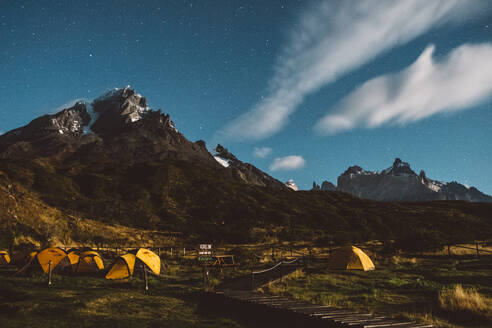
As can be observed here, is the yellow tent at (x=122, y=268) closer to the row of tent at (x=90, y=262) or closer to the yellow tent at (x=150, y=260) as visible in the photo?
the row of tent at (x=90, y=262)

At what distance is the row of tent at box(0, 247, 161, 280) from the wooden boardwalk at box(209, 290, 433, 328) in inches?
275

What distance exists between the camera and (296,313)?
9.11 m

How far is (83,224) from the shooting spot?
4616 cm

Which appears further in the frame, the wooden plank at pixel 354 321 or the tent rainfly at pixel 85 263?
the tent rainfly at pixel 85 263

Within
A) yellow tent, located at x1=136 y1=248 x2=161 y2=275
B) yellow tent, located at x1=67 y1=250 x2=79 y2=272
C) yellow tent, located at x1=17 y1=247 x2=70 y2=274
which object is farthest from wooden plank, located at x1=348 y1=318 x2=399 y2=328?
yellow tent, located at x1=17 y1=247 x2=70 y2=274

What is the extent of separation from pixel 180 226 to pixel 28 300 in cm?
4783

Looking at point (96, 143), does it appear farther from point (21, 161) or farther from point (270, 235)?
point (270, 235)

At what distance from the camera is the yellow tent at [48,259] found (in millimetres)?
17803

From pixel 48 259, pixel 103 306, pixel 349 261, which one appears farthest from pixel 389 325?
pixel 48 259

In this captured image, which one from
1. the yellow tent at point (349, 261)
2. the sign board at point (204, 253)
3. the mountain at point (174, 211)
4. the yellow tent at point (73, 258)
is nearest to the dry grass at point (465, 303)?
the yellow tent at point (349, 261)

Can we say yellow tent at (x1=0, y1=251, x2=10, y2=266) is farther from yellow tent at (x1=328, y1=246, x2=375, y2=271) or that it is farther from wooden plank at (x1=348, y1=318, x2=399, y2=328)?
wooden plank at (x1=348, y1=318, x2=399, y2=328)

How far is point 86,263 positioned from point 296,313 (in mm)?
13872

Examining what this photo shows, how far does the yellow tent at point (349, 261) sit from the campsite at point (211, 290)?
0.06 meters

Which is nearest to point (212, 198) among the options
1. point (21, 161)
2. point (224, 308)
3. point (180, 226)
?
point (180, 226)
